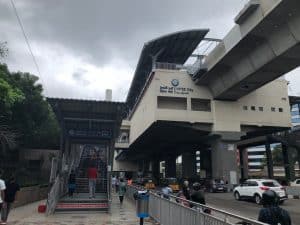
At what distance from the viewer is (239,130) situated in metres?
37.6

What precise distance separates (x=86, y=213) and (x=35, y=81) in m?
29.4

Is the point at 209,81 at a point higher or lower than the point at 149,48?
lower

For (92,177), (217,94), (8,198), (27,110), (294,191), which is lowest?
(294,191)

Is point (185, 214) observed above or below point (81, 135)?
below

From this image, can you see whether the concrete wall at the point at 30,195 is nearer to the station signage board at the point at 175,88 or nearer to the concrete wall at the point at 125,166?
the station signage board at the point at 175,88

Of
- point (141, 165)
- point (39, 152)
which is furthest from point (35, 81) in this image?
point (141, 165)

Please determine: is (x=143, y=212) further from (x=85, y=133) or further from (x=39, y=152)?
(x=39, y=152)

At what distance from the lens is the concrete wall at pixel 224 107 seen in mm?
36500

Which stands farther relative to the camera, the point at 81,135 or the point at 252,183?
the point at 252,183

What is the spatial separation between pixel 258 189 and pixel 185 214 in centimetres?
1484

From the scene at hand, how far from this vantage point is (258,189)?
20984mm

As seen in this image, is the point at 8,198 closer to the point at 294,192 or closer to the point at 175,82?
the point at 294,192

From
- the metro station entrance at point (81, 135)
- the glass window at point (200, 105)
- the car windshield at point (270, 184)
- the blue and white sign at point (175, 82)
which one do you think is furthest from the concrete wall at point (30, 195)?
the glass window at point (200, 105)

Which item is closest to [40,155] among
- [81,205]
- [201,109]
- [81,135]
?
[201,109]
